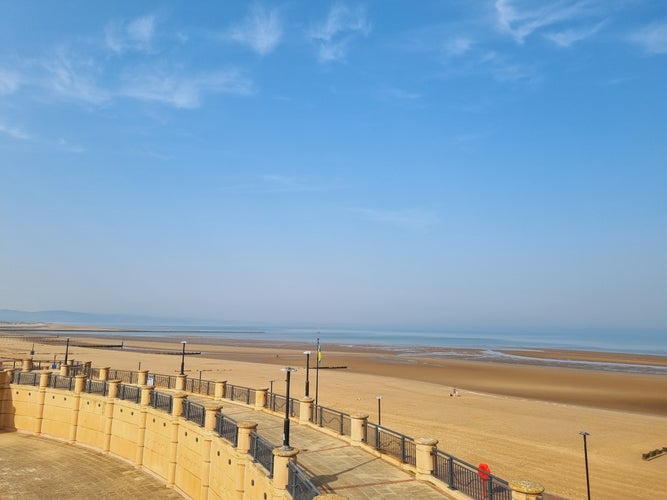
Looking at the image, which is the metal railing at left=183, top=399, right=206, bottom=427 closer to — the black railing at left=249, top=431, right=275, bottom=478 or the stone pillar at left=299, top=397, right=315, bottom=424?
the stone pillar at left=299, top=397, right=315, bottom=424

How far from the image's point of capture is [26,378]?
32.8m

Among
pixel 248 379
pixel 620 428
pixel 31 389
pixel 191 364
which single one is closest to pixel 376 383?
pixel 248 379

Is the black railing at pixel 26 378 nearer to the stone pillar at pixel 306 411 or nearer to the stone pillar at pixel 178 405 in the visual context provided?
the stone pillar at pixel 178 405

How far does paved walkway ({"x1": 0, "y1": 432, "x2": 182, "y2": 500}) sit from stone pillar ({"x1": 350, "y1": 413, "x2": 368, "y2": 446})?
31.6ft

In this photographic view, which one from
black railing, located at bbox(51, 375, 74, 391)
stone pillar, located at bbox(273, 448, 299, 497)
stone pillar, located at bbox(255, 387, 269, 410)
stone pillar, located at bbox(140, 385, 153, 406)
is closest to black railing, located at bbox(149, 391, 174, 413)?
stone pillar, located at bbox(140, 385, 153, 406)

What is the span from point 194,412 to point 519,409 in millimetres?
33021

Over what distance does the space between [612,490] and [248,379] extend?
4452 cm

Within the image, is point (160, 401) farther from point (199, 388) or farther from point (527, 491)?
point (527, 491)

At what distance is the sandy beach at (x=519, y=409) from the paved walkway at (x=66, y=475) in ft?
60.4

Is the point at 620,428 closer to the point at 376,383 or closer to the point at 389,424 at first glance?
the point at 389,424

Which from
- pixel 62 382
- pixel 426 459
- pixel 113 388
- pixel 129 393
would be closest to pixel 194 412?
pixel 129 393

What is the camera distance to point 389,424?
34688mm

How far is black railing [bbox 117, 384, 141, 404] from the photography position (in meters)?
27.3

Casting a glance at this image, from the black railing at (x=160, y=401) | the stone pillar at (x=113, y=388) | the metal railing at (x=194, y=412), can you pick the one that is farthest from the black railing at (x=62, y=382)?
the metal railing at (x=194, y=412)
